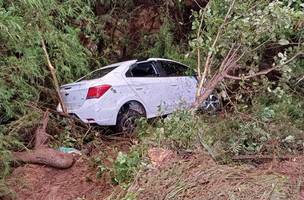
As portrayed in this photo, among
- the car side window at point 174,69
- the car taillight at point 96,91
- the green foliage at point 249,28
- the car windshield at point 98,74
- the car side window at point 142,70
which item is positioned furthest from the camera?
the car side window at point 174,69

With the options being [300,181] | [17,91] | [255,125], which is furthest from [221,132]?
[17,91]

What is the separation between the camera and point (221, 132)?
6.37 metres

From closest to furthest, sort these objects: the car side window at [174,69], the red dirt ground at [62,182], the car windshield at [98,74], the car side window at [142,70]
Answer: the red dirt ground at [62,182], the car windshield at [98,74], the car side window at [142,70], the car side window at [174,69]

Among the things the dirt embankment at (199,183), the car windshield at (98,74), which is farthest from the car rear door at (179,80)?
the dirt embankment at (199,183)

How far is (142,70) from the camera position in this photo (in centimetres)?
896

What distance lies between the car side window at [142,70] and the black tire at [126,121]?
0.70 meters

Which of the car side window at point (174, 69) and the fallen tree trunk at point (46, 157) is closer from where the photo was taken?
the fallen tree trunk at point (46, 157)

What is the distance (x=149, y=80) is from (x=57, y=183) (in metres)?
3.33

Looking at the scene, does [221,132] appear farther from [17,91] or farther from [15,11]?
[15,11]

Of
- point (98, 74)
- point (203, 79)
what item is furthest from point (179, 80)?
point (203, 79)

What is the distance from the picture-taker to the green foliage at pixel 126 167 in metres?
5.22

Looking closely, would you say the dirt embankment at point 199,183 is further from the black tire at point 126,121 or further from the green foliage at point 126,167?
the black tire at point 126,121

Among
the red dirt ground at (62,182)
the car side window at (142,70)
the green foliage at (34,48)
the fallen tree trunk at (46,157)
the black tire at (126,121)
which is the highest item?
the green foliage at (34,48)

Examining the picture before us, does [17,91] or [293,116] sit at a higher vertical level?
[17,91]
